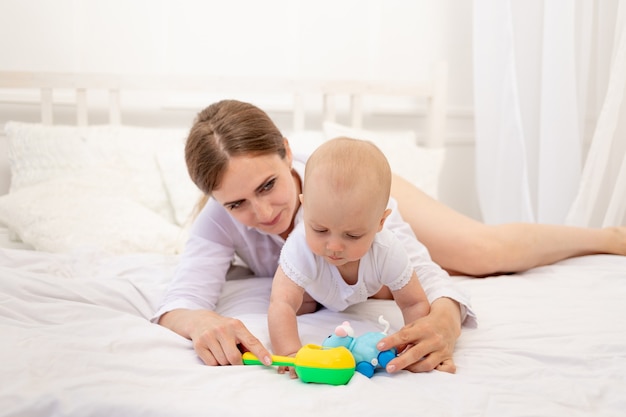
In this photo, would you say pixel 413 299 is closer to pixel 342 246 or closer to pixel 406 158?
pixel 342 246

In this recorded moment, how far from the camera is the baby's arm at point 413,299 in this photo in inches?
47.0

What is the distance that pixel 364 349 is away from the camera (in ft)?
3.37

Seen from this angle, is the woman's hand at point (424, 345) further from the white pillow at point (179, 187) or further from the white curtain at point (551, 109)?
the white pillow at point (179, 187)

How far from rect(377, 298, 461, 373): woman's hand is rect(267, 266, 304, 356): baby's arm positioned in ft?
0.55

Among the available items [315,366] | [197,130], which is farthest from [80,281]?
[315,366]

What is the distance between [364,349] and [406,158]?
1590 millimetres

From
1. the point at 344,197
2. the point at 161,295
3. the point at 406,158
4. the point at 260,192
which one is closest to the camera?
the point at 344,197

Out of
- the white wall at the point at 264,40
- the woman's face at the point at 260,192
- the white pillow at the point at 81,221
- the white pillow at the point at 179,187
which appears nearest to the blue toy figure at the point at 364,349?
the woman's face at the point at 260,192

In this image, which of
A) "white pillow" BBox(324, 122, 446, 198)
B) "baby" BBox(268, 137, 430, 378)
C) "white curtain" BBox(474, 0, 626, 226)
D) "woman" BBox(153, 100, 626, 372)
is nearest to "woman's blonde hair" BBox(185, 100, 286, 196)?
"woman" BBox(153, 100, 626, 372)

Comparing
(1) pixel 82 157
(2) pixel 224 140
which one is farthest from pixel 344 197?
(1) pixel 82 157

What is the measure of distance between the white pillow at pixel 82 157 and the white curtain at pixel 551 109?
1314 mm

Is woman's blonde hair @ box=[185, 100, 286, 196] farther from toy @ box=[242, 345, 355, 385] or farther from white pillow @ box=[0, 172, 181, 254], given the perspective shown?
white pillow @ box=[0, 172, 181, 254]

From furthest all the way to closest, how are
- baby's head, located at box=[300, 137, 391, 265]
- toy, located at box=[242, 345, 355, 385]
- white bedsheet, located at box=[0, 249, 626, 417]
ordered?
1. baby's head, located at box=[300, 137, 391, 265]
2. toy, located at box=[242, 345, 355, 385]
3. white bedsheet, located at box=[0, 249, 626, 417]

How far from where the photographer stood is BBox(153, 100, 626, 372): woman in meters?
1.09
